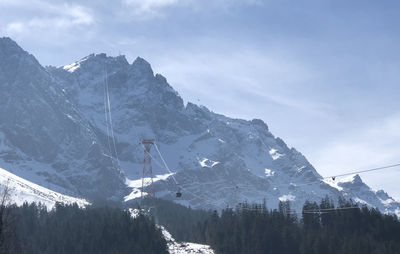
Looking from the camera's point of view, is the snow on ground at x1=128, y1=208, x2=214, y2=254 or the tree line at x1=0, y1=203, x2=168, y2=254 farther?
the snow on ground at x1=128, y1=208, x2=214, y2=254

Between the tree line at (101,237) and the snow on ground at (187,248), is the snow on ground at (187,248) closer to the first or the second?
the snow on ground at (187,248)

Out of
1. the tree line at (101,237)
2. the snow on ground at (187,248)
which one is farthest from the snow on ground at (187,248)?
the tree line at (101,237)

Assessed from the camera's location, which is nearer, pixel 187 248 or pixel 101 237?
pixel 101 237

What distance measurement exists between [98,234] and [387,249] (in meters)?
80.2

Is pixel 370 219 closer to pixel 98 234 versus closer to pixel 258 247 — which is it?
pixel 258 247

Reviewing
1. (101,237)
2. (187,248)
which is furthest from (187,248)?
(101,237)

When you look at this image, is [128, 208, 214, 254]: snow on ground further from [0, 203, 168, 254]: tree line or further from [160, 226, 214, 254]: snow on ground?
[0, 203, 168, 254]: tree line

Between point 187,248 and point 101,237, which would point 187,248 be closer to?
point 187,248

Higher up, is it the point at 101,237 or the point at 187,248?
the point at 101,237

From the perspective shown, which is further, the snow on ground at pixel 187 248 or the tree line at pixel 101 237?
the snow on ground at pixel 187 248

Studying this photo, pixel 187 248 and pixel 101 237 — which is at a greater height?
pixel 101 237

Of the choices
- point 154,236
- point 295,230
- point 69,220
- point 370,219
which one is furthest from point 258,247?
point 69,220

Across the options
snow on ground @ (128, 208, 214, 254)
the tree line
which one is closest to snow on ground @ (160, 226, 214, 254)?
snow on ground @ (128, 208, 214, 254)

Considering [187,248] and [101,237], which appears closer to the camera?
[101,237]
